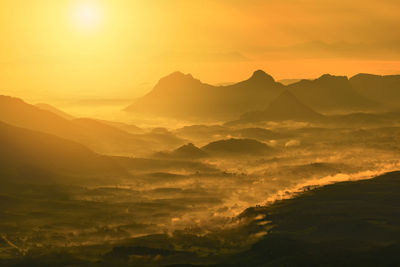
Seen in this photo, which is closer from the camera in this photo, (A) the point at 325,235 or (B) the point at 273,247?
(B) the point at 273,247

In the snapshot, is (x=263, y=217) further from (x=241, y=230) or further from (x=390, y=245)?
(x=390, y=245)

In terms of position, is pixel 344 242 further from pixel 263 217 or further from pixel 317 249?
pixel 263 217

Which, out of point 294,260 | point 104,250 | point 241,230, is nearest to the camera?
point 294,260

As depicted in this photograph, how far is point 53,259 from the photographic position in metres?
132

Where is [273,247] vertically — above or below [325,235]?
above

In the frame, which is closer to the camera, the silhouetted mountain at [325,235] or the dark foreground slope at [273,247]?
the dark foreground slope at [273,247]

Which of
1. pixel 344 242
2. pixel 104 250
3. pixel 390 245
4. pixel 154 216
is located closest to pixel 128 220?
pixel 154 216

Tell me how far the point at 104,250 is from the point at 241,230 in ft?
145

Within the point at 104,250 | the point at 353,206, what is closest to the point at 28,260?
the point at 104,250

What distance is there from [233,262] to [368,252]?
34193 millimetres

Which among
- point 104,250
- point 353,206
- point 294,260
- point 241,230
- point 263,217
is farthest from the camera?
point 353,206

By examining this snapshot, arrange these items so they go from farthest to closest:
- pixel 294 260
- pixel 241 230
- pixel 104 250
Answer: pixel 241 230, pixel 104 250, pixel 294 260

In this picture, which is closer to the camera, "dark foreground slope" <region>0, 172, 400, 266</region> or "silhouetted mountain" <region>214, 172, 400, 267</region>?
"dark foreground slope" <region>0, 172, 400, 266</region>

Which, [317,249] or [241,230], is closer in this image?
[317,249]
